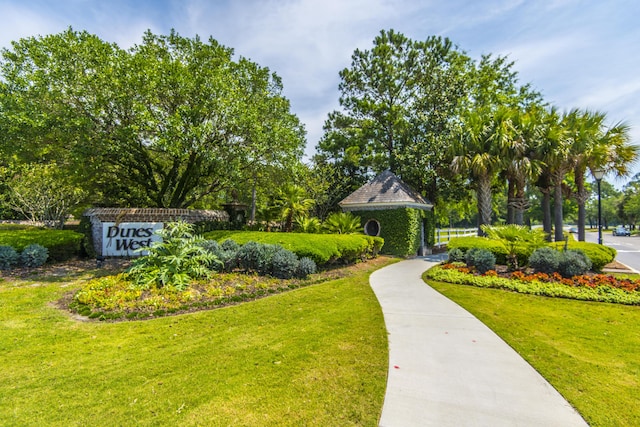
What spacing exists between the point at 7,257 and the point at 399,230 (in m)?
15.4

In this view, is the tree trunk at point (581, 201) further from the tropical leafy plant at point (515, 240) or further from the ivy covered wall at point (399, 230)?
the ivy covered wall at point (399, 230)

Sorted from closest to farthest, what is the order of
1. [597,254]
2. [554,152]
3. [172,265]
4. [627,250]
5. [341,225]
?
[172,265]
[597,254]
[341,225]
[554,152]
[627,250]

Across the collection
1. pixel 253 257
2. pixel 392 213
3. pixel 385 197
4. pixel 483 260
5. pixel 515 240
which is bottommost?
pixel 483 260

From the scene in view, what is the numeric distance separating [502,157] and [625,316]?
36.6 feet

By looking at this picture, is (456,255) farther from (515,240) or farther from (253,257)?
(253,257)

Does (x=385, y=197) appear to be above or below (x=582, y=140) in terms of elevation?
below

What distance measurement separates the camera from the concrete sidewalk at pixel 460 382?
114 inches

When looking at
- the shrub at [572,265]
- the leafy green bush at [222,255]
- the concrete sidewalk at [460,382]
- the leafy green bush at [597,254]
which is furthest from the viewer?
the leafy green bush at [597,254]

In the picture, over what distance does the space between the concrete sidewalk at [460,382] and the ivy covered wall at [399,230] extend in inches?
401

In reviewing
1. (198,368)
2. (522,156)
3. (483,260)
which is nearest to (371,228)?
(483,260)

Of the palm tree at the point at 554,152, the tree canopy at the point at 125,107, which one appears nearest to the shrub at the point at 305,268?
the tree canopy at the point at 125,107

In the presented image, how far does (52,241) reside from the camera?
11000mm

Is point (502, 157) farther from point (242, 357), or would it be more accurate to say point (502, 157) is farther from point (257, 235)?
point (242, 357)

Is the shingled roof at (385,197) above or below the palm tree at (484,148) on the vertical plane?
below
